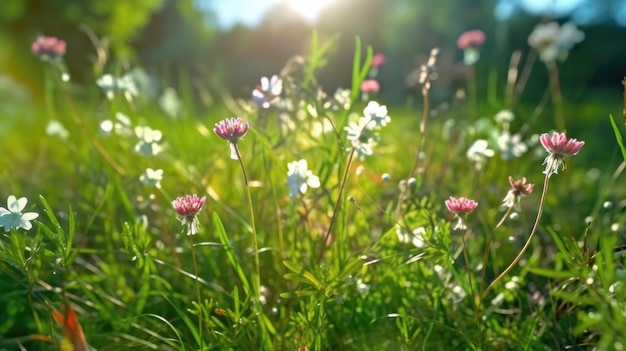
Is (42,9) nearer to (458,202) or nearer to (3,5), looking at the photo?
(3,5)

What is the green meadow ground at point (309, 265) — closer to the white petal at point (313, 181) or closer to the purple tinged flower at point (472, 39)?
the white petal at point (313, 181)

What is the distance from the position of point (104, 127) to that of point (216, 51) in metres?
18.8

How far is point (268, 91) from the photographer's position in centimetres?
155

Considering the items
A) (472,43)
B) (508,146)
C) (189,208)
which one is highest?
(472,43)

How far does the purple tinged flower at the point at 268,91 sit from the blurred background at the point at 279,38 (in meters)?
1.71

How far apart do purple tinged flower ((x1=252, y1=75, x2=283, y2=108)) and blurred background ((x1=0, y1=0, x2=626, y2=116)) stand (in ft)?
5.61

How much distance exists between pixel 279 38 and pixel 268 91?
19197mm

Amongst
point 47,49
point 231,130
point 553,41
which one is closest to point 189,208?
point 231,130

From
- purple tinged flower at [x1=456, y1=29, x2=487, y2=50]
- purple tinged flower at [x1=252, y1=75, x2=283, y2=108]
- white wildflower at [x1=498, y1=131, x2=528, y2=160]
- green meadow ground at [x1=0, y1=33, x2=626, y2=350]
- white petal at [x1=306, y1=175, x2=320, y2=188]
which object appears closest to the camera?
green meadow ground at [x1=0, y1=33, x2=626, y2=350]

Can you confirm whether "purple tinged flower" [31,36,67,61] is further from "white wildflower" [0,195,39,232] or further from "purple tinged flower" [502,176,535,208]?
"purple tinged flower" [502,176,535,208]

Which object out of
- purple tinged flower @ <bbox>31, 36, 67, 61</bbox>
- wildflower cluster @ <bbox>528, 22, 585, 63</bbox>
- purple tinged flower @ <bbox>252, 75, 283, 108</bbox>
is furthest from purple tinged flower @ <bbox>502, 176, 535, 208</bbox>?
wildflower cluster @ <bbox>528, 22, 585, 63</bbox>

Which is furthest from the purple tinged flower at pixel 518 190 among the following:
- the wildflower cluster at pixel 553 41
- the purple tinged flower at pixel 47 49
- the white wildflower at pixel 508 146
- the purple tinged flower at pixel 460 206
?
the wildflower cluster at pixel 553 41

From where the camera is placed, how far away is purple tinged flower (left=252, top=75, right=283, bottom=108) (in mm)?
1512

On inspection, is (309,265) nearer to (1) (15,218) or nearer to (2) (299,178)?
(2) (299,178)
